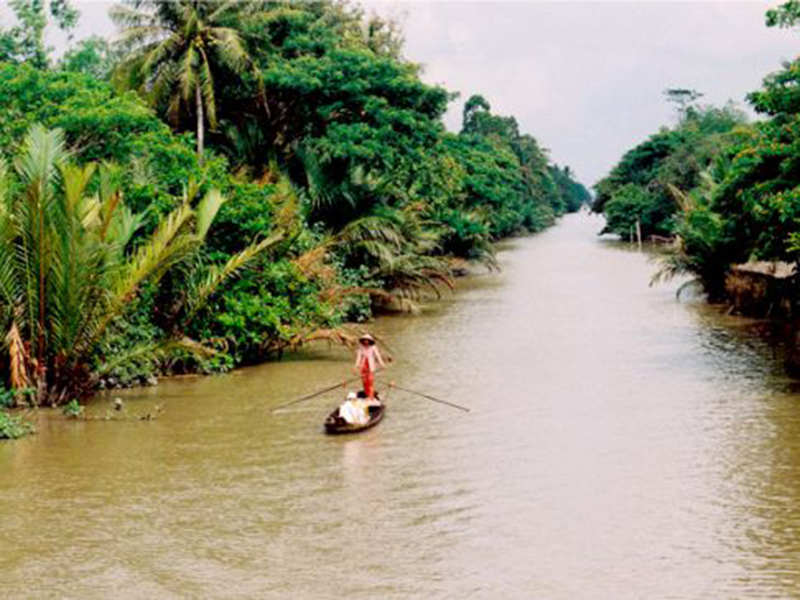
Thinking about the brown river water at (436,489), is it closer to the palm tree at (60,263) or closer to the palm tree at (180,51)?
the palm tree at (60,263)

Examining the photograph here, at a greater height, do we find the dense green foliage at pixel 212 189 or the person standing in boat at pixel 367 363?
the dense green foliage at pixel 212 189

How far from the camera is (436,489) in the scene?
1236 cm

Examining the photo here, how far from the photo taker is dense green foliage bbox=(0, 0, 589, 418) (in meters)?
16.0

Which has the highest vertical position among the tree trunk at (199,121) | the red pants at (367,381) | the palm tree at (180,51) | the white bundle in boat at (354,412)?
the palm tree at (180,51)

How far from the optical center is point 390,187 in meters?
30.8

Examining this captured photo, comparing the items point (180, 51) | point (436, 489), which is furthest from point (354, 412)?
point (180, 51)

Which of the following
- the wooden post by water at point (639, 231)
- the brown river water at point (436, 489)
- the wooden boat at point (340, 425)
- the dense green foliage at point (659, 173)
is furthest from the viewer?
the wooden post by water at point (639, 231)

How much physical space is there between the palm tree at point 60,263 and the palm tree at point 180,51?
41.7 feet

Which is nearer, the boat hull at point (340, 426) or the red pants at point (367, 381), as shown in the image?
the boat hull at point (340, 426)

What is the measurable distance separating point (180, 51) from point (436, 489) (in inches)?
826

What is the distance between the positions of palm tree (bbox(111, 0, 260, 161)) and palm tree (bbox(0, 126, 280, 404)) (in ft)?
41.7

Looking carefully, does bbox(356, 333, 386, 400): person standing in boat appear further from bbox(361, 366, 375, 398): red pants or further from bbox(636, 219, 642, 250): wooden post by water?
bbox(636, 219, 642, 250): wooden post by water

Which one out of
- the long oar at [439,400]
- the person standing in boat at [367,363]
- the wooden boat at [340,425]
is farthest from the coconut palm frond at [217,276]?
the wooden boat at [340,425]

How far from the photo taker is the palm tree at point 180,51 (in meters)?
29.2
